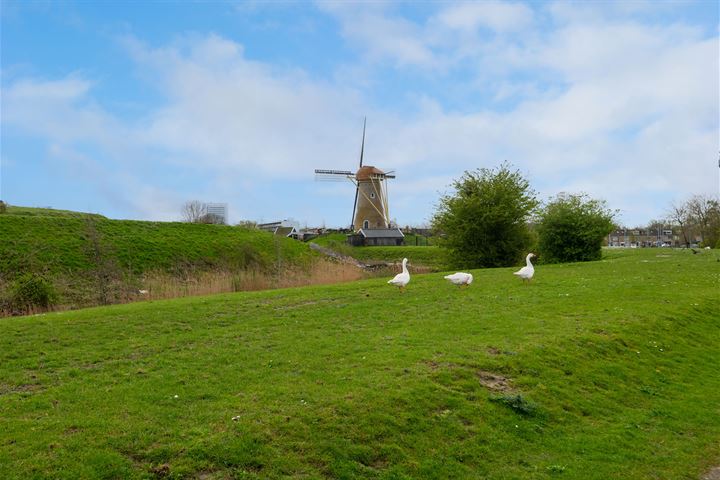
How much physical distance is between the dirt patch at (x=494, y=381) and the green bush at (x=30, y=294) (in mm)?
18758

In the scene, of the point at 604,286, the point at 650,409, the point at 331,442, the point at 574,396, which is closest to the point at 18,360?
the point at 331,442

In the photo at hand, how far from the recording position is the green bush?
68.1 feet

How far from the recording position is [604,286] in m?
20.7

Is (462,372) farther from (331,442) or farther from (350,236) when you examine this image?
(350,236)

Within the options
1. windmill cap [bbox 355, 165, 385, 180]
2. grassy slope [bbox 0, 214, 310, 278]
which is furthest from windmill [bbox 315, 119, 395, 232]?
grassy slope [bbox 0, 214, 310, 278]

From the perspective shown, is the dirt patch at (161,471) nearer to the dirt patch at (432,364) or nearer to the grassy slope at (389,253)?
the dirt patch at (432,364)

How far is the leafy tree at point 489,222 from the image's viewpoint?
38.0 meters

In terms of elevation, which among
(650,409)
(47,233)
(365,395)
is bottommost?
(650,409)

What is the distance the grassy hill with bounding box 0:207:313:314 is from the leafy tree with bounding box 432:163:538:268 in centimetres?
1191

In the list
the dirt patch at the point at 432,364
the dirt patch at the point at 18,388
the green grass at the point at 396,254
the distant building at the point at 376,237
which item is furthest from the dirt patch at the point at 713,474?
the distant building at the point at 376,237

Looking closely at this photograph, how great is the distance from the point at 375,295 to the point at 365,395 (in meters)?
10.5

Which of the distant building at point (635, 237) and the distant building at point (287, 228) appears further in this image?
the distant building at point (635, 237)

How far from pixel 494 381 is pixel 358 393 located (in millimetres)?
2966

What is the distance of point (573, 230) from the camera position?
133 feet
